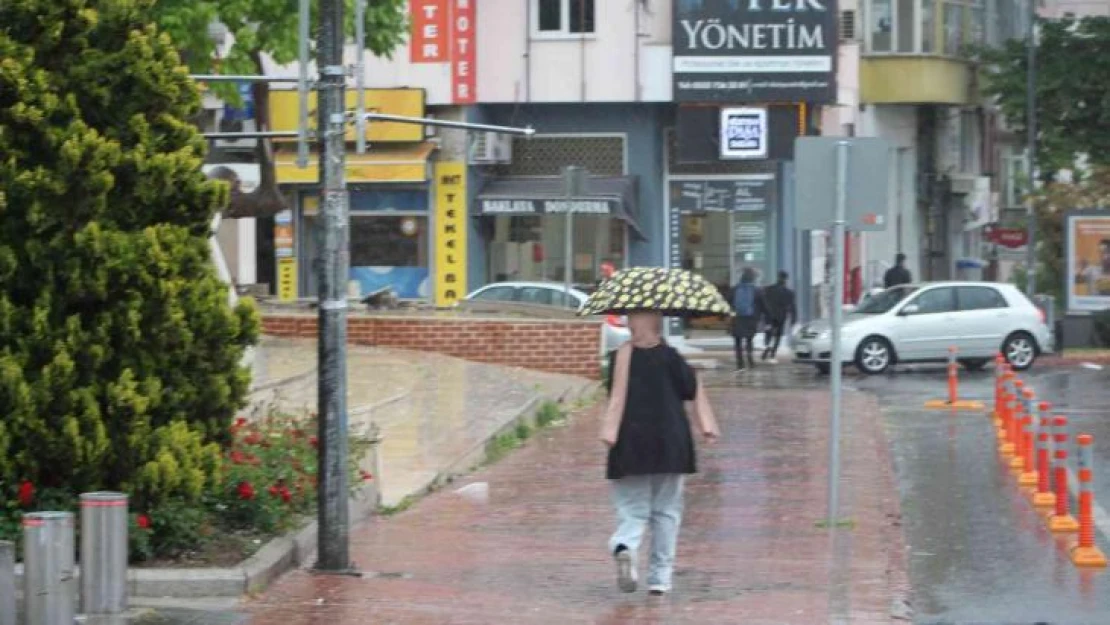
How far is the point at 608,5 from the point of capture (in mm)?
39094

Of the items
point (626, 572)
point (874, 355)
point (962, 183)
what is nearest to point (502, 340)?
point (874, 355)

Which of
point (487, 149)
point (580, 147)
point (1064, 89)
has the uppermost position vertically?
point (1064, 89)

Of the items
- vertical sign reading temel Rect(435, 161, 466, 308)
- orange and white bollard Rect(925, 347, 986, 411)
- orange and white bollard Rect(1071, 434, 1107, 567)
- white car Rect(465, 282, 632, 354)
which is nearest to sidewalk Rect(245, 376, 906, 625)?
orange and white bollard Rect(1071, 434, 1107, 567)

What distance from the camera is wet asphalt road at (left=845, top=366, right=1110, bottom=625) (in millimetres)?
10961

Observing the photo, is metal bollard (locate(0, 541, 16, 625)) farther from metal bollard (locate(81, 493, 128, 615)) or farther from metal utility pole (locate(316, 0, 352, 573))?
metal utility pole (locate(316, 0, 352, 573))

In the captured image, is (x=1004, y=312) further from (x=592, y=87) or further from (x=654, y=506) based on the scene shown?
(x=654, y=506)

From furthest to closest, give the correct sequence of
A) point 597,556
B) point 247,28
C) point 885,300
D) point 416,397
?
point 885,300 < point 247,28 < point 416,397 < point 597,556

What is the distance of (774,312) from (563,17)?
7.90m

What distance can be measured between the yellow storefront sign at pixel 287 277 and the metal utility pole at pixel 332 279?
97.0 feet

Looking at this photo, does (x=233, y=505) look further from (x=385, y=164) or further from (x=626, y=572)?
(x=385, y=164)

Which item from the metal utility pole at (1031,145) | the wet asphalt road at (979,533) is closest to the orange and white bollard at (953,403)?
the wet asphalt road at (979,533)

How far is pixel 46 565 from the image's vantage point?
8.91 metres

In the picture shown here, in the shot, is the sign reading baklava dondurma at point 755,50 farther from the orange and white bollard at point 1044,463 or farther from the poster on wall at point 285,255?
the orange and white bollard at point 1044,463

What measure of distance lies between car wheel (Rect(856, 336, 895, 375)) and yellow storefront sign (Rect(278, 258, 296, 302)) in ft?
43.0
